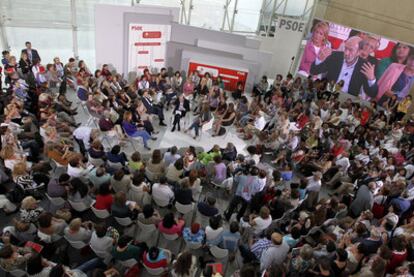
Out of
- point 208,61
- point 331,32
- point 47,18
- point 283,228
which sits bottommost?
point 283,228

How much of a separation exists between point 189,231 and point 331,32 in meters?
9.35

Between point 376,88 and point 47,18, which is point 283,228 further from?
point 47,18

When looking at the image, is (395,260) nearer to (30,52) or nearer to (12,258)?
(12,258)

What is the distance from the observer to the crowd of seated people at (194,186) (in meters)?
4.28

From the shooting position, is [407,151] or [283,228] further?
[407,151]

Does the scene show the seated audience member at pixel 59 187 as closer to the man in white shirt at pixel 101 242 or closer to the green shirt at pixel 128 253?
the man in white shirt at pixel 101 242

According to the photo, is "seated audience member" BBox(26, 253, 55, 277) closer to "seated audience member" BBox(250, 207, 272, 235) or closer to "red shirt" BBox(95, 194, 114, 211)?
"red shirt" BBox(95, 194, 114, 211)

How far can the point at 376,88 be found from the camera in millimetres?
10633

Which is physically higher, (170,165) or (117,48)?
(117,48)

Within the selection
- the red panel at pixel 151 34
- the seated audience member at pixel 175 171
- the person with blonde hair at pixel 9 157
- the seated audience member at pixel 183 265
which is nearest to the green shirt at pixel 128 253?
the seated audience member at pixel 183 265

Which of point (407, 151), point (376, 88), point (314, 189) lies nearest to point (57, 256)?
point (314, 189)

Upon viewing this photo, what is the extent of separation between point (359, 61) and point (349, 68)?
1.28 feet

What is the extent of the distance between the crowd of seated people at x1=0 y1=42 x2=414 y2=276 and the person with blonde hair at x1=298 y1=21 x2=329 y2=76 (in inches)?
108

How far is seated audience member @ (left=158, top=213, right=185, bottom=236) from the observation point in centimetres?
452
